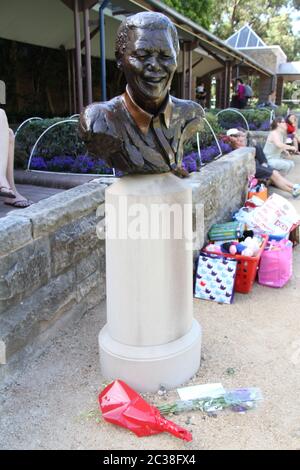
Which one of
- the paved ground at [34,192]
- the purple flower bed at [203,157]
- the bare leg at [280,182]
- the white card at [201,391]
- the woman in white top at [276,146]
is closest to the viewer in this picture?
the white card at [201,391]

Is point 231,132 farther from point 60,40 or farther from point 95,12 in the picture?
point 60,40

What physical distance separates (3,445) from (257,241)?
113 inches

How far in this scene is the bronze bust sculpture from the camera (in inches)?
85.9

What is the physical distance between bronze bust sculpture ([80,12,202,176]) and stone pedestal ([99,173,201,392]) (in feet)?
0.45

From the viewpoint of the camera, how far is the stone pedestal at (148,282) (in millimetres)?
2400

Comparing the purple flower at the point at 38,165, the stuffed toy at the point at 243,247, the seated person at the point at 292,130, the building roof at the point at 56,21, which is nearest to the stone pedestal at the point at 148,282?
the stuffed toy at the point at 243,247

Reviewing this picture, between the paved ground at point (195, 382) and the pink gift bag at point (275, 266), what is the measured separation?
18.6 inches

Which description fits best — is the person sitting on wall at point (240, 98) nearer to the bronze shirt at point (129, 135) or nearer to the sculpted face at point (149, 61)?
the bronze shirt at point (129, 135)

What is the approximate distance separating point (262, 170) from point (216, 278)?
4.17 meters

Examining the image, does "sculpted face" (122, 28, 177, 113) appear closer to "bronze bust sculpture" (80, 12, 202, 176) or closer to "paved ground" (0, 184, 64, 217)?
"bronze bust sculpture" (80, 12, 202, 176)

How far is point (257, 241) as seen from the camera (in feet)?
13.9
